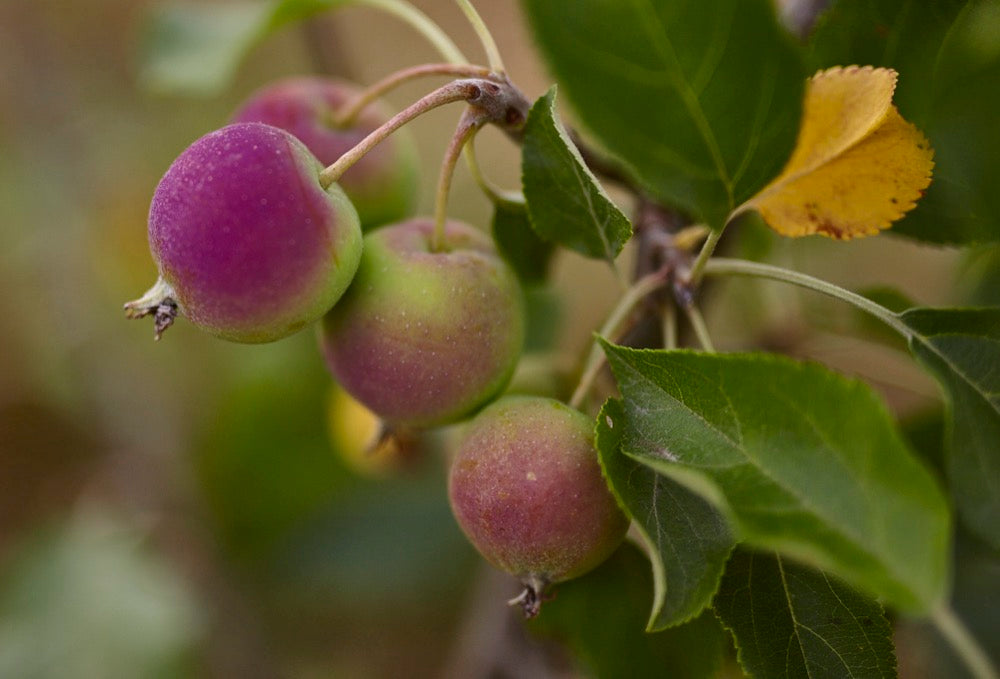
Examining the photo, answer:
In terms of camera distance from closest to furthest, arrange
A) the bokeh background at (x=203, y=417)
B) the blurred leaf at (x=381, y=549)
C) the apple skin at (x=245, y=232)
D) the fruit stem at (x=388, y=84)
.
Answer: the apple skin at (x=245, y=232) → the fruit stem at (x=388, y=84) → the bokeh background at (x=203, y=417) → the blurred leaf at (x=381, y=549)

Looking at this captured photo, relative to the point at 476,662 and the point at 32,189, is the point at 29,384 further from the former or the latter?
the point at 476,662

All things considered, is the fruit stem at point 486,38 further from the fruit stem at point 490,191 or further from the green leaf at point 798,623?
the green leaf at point 798,623

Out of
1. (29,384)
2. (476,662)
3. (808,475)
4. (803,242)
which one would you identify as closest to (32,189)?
(29,384)

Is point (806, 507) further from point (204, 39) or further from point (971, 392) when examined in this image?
point (204, 39)

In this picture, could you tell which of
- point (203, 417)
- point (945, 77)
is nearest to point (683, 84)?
point (945, 77)

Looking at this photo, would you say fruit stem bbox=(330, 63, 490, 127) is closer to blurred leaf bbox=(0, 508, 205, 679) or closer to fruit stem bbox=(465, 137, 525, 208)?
fruit stem bbox=(465, 137, 525, 208)

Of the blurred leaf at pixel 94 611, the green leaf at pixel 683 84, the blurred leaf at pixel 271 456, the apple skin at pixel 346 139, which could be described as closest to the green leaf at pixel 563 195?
the green leaf at pixel 683 84
